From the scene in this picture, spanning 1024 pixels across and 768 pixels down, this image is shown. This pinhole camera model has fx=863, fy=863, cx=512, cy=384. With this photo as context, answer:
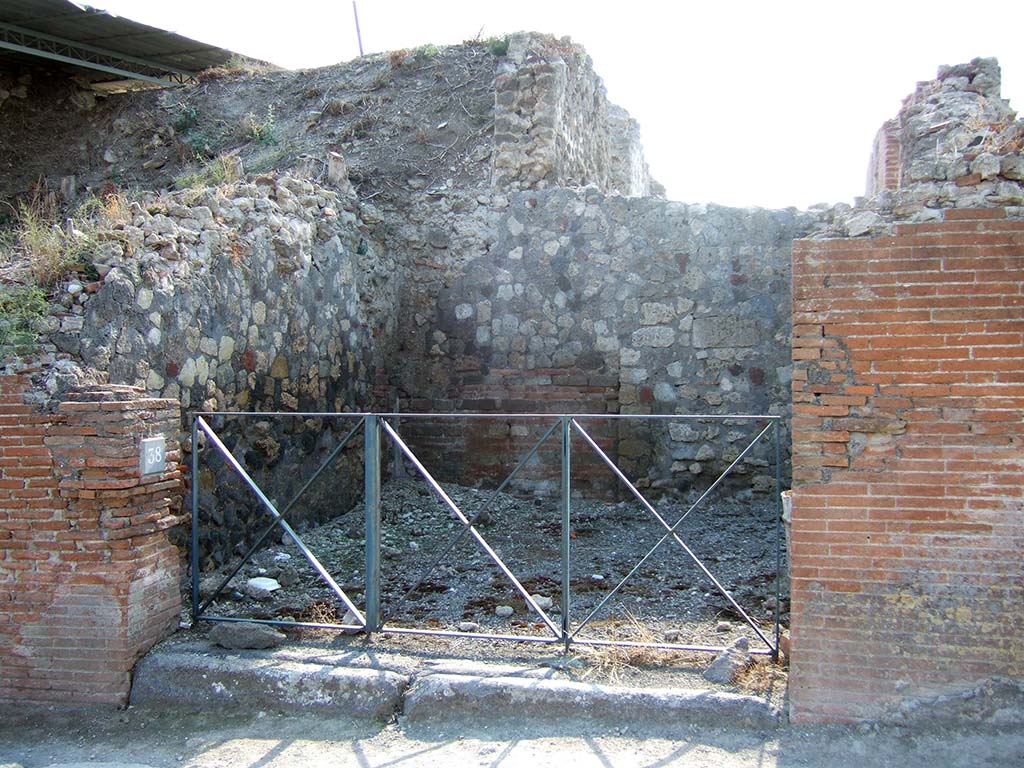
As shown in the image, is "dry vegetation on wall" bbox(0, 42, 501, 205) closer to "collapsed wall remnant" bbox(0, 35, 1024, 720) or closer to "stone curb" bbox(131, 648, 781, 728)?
"collapsed wall remnant" bbox(0, 35, 1024, 720)

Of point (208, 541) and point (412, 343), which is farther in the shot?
point (412, 343)

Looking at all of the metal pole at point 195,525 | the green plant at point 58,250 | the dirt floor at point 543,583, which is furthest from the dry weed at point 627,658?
the green plant at point 58,250

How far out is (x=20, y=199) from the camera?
431 inches

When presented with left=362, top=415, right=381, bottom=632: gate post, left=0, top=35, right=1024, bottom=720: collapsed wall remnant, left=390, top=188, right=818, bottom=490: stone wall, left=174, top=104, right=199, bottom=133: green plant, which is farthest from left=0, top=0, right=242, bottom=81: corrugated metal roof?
left=362, top=415, right=381, bottom=632: gate post

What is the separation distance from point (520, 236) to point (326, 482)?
10.1 ft

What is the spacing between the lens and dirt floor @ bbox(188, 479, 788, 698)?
4.86 m

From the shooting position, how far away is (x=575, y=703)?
4324 millimetres

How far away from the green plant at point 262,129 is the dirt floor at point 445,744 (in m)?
7.62

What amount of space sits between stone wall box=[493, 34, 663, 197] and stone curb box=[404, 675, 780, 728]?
549 cm

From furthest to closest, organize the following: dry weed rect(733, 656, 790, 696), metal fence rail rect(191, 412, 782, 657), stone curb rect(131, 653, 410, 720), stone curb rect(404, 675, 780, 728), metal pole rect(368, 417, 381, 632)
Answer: metal pole rect(368, 417, 381, 632), metal fence rail rect(191, 412, 782, 657), stone curb rect(131, 653, 410, 720), dry weed rect(733, 656, 790, 696), stone curb rect(404, 675, 780, 728)

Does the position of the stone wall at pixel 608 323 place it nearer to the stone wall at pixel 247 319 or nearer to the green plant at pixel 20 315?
the stone wall at pixel 247 319

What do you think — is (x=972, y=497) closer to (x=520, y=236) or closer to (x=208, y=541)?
(x=208, y=541)

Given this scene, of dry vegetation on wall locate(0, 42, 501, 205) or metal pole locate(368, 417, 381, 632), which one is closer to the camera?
metal pole locate(368, 417, 381, 632)

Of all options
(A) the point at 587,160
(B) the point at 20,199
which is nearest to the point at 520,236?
(A) the point at 587,160
